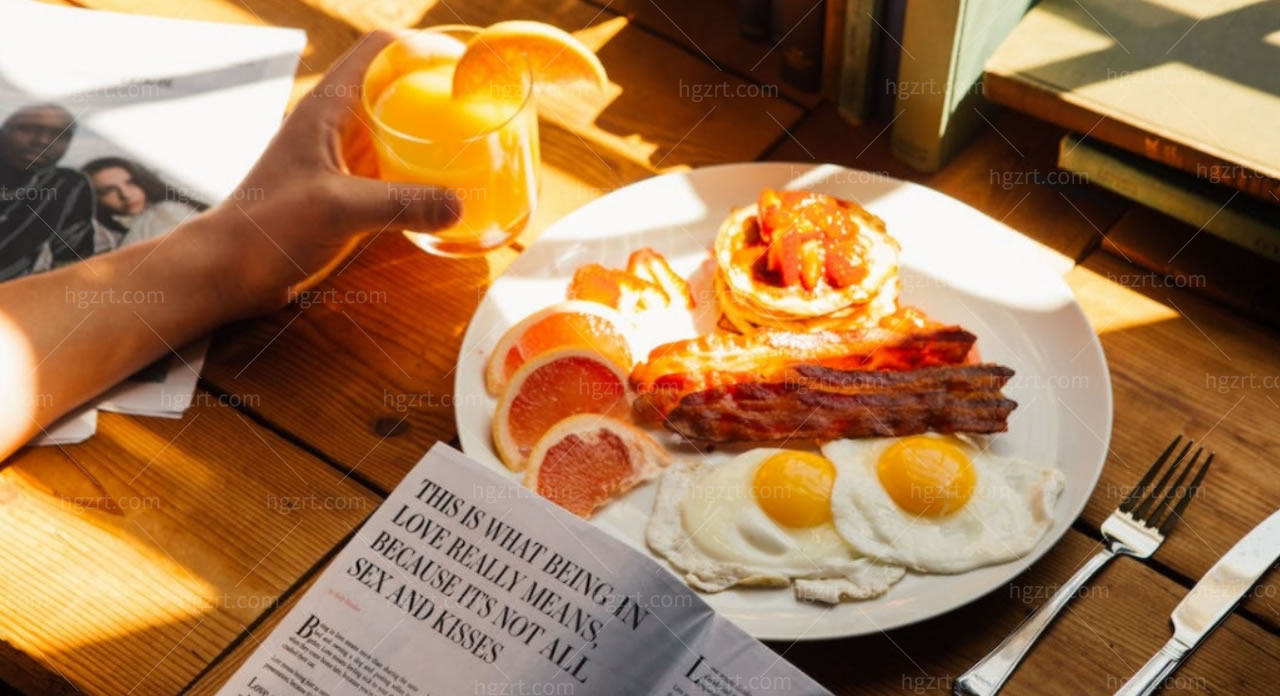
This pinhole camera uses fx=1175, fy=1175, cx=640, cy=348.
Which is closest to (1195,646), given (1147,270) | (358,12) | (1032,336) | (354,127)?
(1032,336)

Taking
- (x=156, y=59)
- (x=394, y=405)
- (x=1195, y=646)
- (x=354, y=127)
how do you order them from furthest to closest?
(x=156, y=59)
(x=354, y=127)
(x=394, y=405)
(x=1195, y=646)

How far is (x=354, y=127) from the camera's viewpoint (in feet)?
5.29

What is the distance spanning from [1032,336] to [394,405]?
2.60 feet

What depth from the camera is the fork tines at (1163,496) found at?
128 centimetres

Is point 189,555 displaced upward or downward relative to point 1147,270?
downward

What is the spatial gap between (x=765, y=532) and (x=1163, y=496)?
466 mm

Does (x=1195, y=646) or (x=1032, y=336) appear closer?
(x=1195, y=646)

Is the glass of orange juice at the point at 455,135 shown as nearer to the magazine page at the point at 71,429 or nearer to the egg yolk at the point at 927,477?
the magazine page at the point at 71,429

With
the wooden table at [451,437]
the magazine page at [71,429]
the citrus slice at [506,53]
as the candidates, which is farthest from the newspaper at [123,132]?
the citrus slice at [506,53]

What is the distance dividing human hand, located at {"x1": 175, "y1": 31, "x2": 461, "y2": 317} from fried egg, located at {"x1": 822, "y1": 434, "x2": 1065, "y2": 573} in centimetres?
59

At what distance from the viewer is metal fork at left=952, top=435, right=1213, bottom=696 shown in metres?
1.18

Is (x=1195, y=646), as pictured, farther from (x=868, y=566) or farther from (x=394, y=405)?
(x=394, y=405)

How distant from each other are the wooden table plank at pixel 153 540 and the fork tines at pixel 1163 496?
86cm

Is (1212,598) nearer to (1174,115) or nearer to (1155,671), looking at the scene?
(1155,671)
